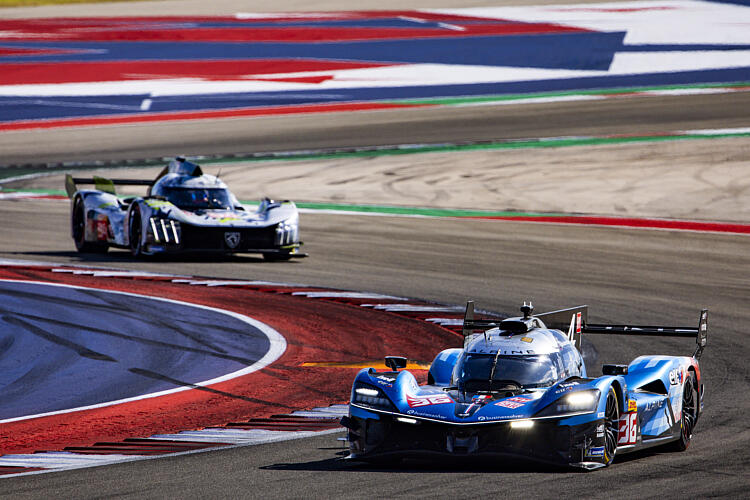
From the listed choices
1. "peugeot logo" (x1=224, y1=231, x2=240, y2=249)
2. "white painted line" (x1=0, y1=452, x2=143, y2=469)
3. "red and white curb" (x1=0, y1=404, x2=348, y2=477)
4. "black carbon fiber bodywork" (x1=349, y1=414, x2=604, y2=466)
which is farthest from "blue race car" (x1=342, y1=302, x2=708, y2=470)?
"peugeot logo" (x1=224, y1=231, x2=240, y2=249)

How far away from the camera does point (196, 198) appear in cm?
2503

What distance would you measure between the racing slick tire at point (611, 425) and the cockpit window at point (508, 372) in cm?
55

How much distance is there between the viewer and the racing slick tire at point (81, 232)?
85.6ft

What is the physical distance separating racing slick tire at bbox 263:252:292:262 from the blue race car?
41.1 ft

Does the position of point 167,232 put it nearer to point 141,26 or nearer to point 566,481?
point 566,481

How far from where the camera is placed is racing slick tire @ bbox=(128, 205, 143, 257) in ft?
81.1

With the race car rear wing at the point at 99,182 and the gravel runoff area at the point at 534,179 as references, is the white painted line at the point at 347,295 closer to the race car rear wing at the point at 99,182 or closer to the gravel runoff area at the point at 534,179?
the race car rear wing at the point at 99,182

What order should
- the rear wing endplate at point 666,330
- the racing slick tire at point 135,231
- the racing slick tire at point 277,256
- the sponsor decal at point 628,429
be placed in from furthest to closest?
the racing slick tire at point 135,231
the racing slick tire at point 277,256
the rear wing endplate at point 666,330
the sponsor decal at point 628,429

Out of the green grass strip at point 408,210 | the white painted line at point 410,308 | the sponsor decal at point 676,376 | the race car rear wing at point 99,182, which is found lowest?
the green grass strip at point 408,210

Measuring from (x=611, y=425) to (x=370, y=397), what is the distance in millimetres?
1907

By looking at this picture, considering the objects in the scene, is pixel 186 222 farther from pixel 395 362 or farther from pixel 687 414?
pixel 687 414

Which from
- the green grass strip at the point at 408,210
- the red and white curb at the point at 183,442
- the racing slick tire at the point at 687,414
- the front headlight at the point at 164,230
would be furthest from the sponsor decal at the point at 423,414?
the green grass strip at the point at 408,210

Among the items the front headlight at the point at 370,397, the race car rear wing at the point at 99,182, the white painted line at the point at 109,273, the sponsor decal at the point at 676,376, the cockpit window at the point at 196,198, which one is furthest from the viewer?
the race car rear wing at the point at 99,182

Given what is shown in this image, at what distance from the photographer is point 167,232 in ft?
79.5
